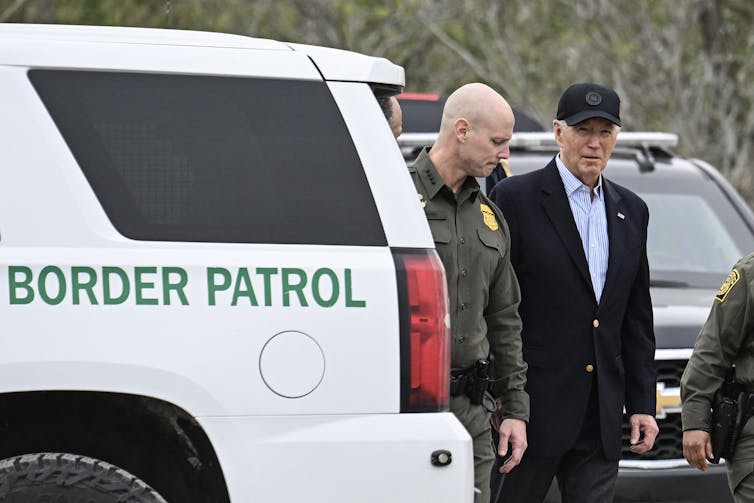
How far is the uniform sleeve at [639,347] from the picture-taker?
5.12 metres

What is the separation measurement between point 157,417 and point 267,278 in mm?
482

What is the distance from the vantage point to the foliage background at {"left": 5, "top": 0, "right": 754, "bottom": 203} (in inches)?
602

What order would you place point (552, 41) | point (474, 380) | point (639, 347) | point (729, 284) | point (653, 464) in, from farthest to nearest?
point (552, 41)
point (653, 464)
point (639, 347)
point (729, 284)
point (474, 380)

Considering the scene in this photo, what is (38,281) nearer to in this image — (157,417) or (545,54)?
→ (157,417)

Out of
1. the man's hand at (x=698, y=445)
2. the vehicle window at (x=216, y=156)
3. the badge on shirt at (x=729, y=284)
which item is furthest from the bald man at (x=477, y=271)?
the vehicle window at (x=216, y=156)

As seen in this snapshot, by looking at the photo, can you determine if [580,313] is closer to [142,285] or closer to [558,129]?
[558,129]

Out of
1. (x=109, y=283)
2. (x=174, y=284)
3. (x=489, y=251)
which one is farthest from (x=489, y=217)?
(x=109, y=283)

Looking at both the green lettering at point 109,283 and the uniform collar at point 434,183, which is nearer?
the green lettering at point 109,283

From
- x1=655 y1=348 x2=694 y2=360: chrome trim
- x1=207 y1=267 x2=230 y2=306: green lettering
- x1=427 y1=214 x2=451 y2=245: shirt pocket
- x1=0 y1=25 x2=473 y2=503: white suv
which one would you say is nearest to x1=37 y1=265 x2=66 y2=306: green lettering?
x1=0 y1=25 x2=473 y2=503: white suv

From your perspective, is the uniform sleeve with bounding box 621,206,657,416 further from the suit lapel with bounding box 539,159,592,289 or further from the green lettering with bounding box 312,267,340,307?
the green lettering with bounding box 312,267,340,307

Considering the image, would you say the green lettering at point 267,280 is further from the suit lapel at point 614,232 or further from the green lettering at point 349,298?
the suit lapel at point 614,232

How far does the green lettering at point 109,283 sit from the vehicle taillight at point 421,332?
0.68 meters

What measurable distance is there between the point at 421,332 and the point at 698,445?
132 centimetres

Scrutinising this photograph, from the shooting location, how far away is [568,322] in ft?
16.5
